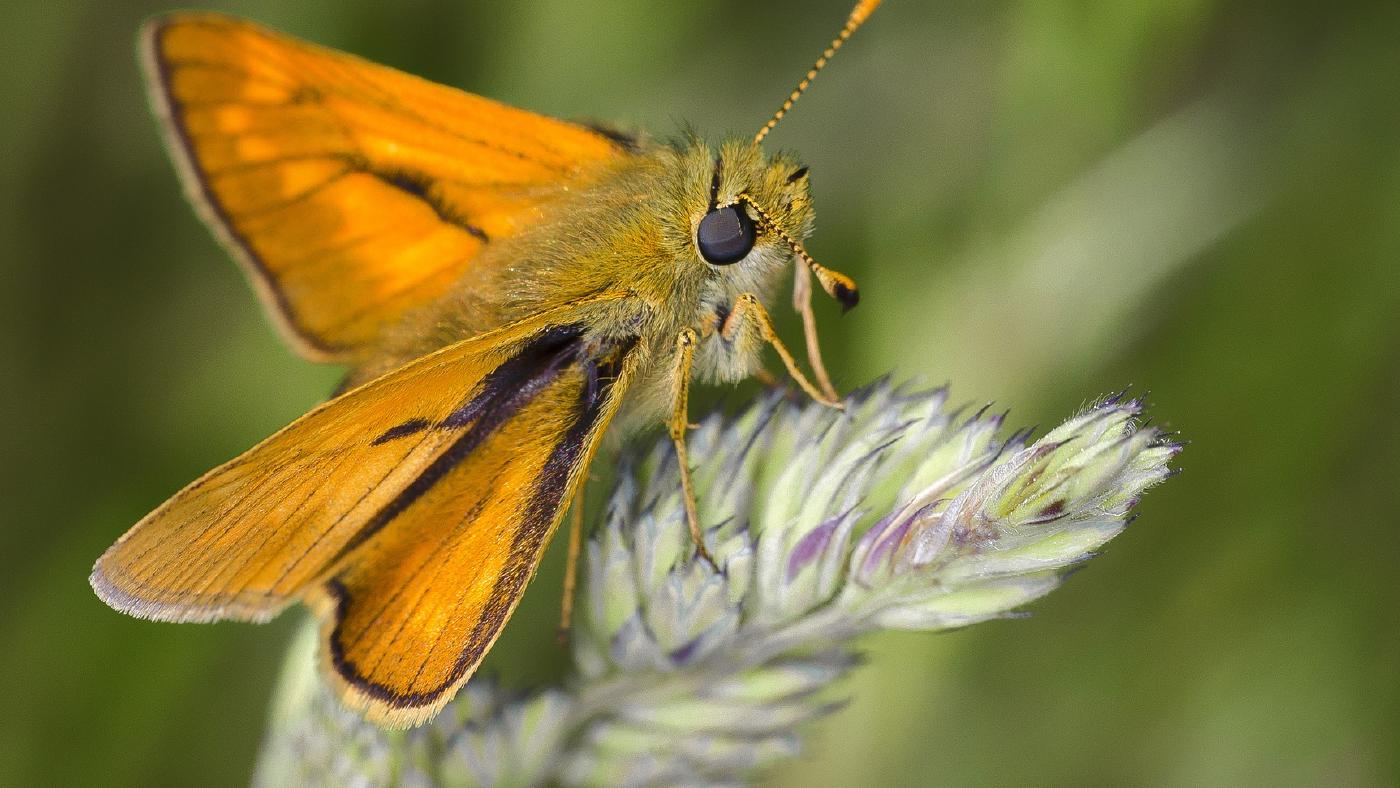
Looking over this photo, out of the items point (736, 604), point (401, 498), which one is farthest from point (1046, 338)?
point (401, 498)

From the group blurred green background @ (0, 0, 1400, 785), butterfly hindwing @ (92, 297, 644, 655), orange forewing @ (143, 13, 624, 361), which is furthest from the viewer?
blurred green background @ (0, 0, 1400, 785)

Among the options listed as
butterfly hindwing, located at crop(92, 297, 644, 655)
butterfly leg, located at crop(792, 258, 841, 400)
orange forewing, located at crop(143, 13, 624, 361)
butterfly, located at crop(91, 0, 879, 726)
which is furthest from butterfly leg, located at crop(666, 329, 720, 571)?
orange forewing, located at crop(143, 13, 624, 361)

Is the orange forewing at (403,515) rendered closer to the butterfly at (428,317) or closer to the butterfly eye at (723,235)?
the butterfly at (428,317)

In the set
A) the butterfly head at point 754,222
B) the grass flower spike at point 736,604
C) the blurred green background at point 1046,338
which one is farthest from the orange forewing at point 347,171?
the grass flower spike at point 736,604

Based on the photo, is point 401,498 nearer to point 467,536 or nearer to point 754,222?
point 467,536

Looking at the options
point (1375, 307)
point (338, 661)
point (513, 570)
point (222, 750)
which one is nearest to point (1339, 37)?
point (1375, 307)

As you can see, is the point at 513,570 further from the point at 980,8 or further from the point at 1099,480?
the point at 980,8

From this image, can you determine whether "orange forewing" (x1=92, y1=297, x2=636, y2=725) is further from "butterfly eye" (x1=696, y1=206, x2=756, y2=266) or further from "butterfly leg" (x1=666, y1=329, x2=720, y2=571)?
"butterfly eye" (x1=696, y1=206, x2=756, y2=266)

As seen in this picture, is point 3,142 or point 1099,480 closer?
point 1099,480
